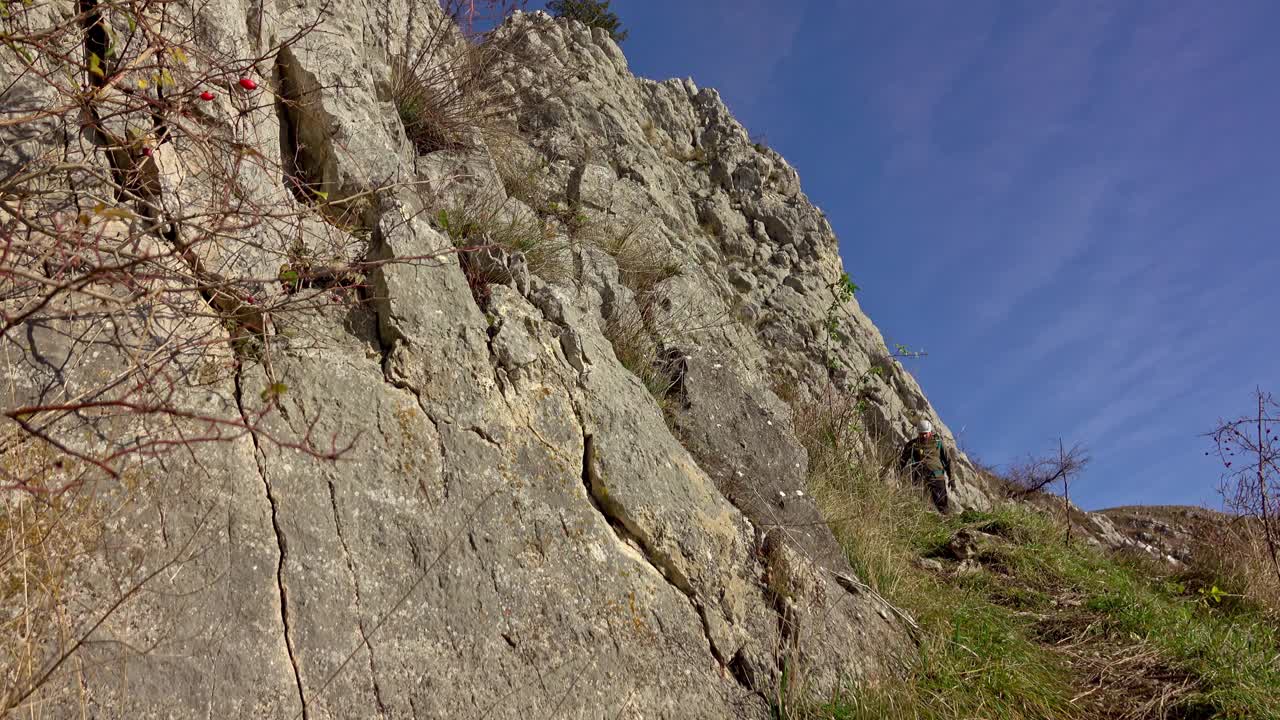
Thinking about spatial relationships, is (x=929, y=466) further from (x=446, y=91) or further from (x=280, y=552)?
(x=280, y=552)

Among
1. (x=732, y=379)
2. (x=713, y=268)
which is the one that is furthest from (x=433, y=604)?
(x=713, y=268)

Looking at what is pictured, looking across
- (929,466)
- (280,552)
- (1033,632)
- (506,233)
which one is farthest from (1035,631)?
(280,552)

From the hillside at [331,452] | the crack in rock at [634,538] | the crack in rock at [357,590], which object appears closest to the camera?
the hillside at [331,452]

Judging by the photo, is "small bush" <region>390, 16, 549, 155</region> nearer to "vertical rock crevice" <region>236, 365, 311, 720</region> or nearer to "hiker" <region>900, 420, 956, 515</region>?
"vertical rock crevice" <region>236, 365, 311, 720</region>

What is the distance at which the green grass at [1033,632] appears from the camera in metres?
3.57

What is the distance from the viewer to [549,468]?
3387mm

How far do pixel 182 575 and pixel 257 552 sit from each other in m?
0.22

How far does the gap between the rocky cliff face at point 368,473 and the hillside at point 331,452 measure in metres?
0.01

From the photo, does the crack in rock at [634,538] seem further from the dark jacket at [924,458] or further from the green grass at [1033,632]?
the dark jacket at [924,458]

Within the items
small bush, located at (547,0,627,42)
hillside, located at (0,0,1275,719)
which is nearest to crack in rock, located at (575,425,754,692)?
hillside, located at (0,0,1275,719)

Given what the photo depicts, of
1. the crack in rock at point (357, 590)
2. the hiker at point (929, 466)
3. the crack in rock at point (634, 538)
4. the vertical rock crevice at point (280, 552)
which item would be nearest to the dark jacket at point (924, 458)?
the hiker at point (929, 466)

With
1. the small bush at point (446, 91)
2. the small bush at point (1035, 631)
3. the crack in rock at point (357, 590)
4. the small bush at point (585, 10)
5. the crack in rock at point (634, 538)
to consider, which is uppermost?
the small bush at point (585, 10)

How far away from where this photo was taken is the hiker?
842cm

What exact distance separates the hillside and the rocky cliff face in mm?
12
